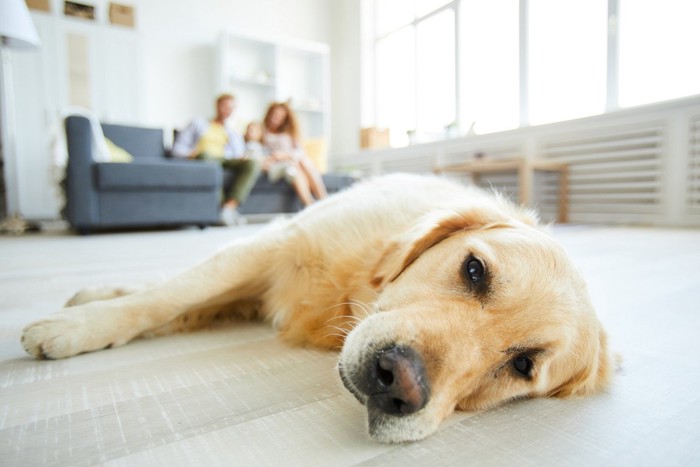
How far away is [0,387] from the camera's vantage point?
33.0 inches

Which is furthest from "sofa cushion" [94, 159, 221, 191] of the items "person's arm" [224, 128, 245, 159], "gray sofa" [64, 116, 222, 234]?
"person's arm" [224, 128, 245, 159]

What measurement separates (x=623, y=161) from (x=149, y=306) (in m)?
5.89

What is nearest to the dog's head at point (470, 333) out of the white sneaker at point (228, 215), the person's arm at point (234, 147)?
the white sneaker at point (228, 215)

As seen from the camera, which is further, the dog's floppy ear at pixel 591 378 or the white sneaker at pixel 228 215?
the white sneaker at pixel 228 215

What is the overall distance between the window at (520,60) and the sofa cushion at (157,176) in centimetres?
439

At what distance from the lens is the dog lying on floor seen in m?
0.71

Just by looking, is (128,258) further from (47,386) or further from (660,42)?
(660,42)

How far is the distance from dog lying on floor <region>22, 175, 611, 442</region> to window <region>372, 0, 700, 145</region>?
17.2 feet

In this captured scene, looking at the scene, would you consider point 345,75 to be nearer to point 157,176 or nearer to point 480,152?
point 480,152

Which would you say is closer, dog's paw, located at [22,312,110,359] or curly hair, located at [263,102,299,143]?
dog's paw, located at [22,312,110,359]

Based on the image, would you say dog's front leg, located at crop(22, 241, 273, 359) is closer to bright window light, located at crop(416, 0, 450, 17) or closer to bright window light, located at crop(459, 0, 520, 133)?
bright window light, located at crop(459, 0, 520, 133)

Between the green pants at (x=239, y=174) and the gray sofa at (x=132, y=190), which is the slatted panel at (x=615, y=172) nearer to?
the green pants at (x=239, y=174)

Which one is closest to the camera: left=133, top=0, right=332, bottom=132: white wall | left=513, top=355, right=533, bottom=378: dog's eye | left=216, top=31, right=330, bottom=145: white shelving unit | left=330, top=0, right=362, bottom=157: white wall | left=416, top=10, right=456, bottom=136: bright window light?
left=513, top=355, right=533, bottom=378: dog's eye

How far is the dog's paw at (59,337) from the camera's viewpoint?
A: 979 millimetres
